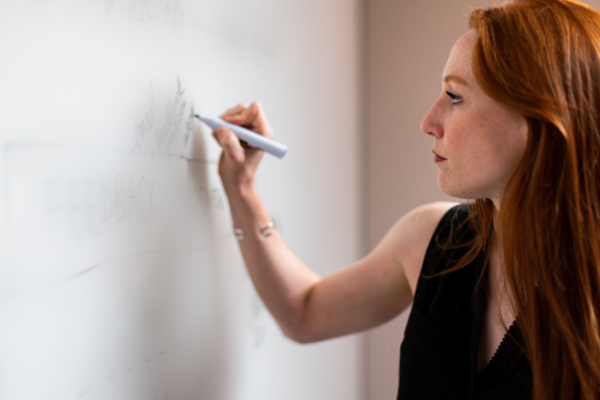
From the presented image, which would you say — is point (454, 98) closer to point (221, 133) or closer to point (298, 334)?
point (221, 133)

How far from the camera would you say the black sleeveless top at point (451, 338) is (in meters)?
0.63

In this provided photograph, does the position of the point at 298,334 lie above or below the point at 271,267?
below

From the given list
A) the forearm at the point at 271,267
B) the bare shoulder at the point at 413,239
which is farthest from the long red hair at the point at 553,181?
the forearm at the point at 271,267

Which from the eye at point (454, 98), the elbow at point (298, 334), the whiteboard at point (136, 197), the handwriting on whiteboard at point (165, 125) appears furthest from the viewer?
the elbow at point (298, 334)

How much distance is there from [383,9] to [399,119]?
0.29 metres

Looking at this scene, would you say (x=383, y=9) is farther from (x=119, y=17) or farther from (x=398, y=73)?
(x=119, y=17)

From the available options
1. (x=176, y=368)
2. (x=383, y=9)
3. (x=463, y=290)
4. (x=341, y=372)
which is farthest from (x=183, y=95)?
(x=383, y=9)

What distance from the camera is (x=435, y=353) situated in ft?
2.27

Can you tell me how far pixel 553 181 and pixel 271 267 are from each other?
0.36m

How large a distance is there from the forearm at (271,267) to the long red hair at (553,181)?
11.3 inches

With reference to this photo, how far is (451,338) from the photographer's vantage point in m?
0.69

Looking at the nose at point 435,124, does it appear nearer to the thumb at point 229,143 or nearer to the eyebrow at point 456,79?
the eyebrow at point 456,79

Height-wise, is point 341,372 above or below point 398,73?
below

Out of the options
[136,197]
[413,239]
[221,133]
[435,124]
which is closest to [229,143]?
[221,133]
